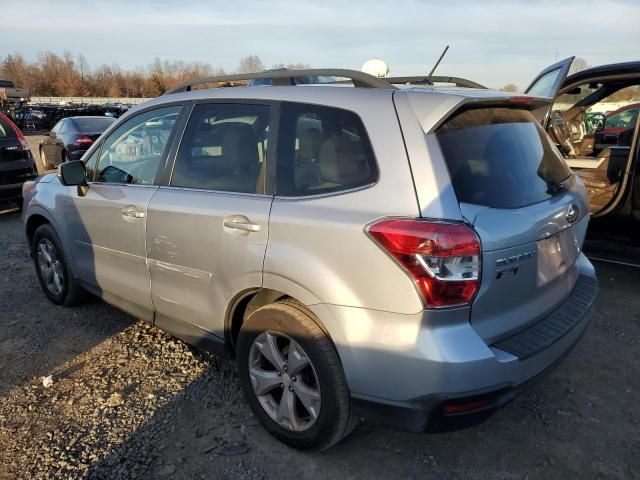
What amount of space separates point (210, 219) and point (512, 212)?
1.52 metres

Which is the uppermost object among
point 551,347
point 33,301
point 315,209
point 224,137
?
point 224,137

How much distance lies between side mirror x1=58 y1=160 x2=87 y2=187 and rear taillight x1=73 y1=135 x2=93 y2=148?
974cm

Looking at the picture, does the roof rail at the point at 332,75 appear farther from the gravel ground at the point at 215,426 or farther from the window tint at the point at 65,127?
the window tint at the point at 65,127

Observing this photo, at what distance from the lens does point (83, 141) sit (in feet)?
41.3

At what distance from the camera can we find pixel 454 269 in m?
2.05

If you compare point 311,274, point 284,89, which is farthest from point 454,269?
point 284,89

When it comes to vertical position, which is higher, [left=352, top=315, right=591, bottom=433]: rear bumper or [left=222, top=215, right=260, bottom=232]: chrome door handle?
[left=222, top=215, right=260, bottom=232]: chrome door handle

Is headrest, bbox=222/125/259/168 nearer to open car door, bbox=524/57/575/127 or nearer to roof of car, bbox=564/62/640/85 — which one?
open car door, bbox=524/57/575/127

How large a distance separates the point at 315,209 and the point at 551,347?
1.26 m

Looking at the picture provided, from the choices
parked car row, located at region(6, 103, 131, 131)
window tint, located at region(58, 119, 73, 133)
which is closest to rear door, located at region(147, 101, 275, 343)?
window tint, located at region(58, 119, 73, 133)

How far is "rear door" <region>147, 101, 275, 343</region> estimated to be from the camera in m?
2.64

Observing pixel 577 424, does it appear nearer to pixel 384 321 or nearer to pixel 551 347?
pixel 551 347

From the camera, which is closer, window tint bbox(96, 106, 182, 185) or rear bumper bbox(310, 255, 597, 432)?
rear bumper bbox(310, 255, 597, 432)

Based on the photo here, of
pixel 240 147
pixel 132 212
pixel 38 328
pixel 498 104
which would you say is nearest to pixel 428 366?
pixel 498 104
